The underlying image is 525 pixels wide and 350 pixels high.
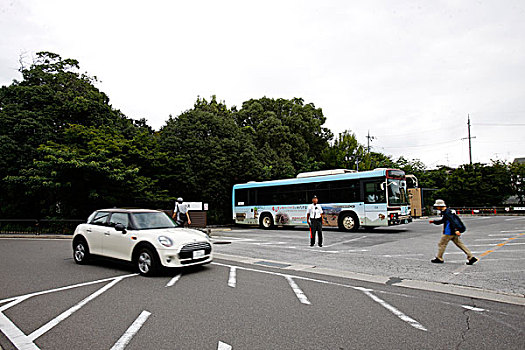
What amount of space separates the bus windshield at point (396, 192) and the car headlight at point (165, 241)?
526 inches

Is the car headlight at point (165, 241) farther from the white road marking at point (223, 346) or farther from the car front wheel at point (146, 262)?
the white road marking at point (223, 346)

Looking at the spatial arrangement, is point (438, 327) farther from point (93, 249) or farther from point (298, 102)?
point (298, 102)

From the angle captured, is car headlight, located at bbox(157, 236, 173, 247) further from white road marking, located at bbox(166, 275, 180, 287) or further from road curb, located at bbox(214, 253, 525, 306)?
road curb, located at bbox(214, 253, 525, 306)

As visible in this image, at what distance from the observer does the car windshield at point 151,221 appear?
355 inches

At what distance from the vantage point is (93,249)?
9562 mm

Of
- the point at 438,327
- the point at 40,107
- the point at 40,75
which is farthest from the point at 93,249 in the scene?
the point at 40,75

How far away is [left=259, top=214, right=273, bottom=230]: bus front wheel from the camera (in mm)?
23942

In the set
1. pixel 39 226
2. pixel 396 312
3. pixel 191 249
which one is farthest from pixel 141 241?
pixel 39 226

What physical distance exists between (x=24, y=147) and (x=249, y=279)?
22325mm

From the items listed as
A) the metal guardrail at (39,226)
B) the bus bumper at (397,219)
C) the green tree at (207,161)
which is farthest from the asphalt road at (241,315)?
the green tree at (207,161)

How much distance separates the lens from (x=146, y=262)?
8.23 m

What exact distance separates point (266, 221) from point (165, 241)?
1630cm

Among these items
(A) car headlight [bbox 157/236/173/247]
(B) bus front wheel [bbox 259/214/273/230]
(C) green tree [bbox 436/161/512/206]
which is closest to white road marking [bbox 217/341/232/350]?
(A) car headlight [bbox 157/236/173/247]

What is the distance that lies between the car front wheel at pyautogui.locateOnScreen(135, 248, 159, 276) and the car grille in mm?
588
